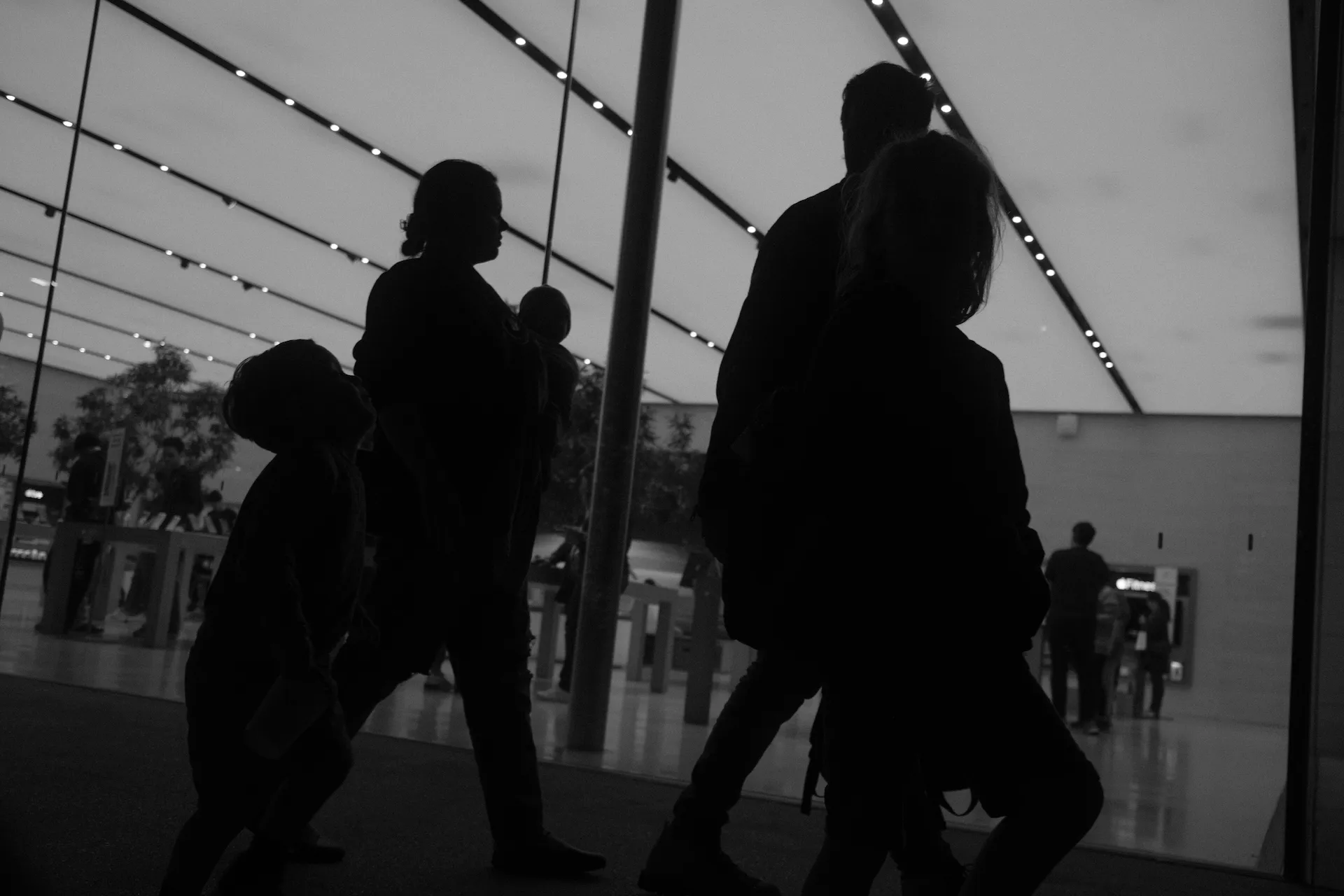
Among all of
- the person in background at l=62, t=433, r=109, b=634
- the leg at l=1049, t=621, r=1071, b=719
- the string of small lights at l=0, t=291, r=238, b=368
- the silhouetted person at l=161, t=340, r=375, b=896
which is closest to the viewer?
the silhouetted person at l=161, t=340, r=375, b=896

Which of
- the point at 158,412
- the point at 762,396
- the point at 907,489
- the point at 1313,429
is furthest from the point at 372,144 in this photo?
the point at 907,489

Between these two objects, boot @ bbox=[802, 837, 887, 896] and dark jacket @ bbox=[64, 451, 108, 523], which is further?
dark jacket @ bbox=[64, 451, 108, 523]

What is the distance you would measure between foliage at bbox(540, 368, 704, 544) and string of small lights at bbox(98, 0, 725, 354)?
45 cm

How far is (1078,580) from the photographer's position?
8.53m

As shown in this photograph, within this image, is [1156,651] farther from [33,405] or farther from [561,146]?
[33,405]

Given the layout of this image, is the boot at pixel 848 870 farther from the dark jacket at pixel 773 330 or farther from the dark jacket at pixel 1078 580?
the dark jacket at pixel 1078 580

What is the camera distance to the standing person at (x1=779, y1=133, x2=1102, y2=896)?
1414mm

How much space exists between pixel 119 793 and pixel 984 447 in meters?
2.27

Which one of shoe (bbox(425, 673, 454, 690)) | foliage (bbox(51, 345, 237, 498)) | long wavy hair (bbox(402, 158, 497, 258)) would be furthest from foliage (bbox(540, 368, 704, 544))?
long wavy hair (bbox(402, 158, 497, 258))

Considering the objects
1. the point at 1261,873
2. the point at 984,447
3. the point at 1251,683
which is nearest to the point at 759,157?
the point at 1251,683

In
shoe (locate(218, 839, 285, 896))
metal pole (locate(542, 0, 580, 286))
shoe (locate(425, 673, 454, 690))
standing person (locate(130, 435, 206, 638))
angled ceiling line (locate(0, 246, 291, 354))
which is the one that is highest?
metal pole (locate(542, 0, 580, 286))

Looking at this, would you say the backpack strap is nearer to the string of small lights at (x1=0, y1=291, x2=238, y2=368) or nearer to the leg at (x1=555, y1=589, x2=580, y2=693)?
the string of small lights at (x1=0, y1=291, x2=238, y2=368)

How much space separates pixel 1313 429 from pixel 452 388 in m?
2.56

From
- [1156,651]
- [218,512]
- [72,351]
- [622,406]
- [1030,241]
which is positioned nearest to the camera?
[622,406]
